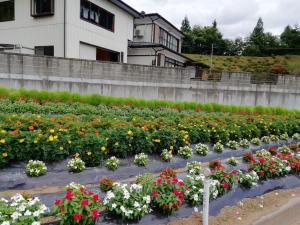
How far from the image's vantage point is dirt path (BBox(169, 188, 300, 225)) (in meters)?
→ 3.45

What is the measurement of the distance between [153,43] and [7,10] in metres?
9.41

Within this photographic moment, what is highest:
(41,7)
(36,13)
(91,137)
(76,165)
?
(41,7)

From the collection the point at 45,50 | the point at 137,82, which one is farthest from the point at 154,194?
the point at 45,50

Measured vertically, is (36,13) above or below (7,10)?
below

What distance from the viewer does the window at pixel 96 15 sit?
13953mm

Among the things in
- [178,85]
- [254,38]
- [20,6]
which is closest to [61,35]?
[20,6]

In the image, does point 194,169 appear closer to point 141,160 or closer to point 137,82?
point 141,160

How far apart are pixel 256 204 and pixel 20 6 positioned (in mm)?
15145

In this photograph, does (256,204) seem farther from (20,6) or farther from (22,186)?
(20,6)

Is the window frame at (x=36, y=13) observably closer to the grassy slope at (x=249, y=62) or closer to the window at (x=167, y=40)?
the window at (x=167, y=40)

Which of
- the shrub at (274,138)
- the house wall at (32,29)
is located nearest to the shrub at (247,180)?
the shrub at (274,138)

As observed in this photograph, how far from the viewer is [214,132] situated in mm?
6348

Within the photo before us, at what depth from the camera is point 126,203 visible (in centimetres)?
296

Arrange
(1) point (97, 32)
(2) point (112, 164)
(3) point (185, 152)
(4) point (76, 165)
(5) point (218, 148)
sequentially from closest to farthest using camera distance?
(4) point (76, 165) < (2) point (112, 164) < (3) point (185, 152) < (5) point (218, 148) < (1) point (97, 32)
